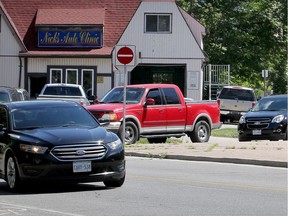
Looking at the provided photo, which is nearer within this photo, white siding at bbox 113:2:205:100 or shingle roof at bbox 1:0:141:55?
white siding at bbox 113:2:205:100

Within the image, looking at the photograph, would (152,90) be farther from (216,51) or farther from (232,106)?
(216,51)

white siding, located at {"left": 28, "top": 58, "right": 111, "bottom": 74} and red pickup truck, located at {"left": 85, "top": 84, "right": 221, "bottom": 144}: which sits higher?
white siding, located at {"left": 28, "top": 58, "right": 111, "bottom": 74}

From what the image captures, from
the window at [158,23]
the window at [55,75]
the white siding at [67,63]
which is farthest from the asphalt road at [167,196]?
the window at [55,75]

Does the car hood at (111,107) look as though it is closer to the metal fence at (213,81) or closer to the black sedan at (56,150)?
→ the black sedan at (56,150)

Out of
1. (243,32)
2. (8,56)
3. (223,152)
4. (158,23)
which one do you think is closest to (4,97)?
(223,152)

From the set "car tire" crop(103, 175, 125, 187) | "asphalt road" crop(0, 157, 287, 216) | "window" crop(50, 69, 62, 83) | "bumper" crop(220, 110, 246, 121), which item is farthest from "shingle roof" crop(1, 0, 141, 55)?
"car tire" crop(103, 175, 125, 187)

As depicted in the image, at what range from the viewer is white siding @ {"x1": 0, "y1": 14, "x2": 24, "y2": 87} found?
5006cm

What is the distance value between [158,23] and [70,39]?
17.7ft

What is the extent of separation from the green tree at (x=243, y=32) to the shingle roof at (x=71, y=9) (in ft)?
31.5

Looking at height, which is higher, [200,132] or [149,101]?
[149,101]

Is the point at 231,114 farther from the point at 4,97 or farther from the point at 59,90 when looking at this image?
the point at 4,97

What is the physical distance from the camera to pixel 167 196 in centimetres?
1362

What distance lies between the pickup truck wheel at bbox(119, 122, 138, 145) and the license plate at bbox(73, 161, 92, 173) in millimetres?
11827

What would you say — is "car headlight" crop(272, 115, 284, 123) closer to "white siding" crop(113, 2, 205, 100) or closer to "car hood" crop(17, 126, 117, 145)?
"car hood" crop(17, 126, 117, 145)
